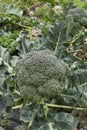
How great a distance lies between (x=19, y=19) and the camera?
4000 mm

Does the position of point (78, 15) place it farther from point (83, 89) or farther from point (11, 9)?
point (83, 89)

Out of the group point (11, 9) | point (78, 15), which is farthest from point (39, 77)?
point (11, 9)

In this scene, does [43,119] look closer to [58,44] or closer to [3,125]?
[3,125]

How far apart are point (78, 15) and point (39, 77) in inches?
49.7

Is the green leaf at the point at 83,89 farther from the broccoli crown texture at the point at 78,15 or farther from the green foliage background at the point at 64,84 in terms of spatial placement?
the broccoli crown texture at the point at 78,15

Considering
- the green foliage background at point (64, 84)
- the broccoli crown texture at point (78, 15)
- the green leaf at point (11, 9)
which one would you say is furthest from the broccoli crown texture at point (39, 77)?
the green leaf at point (11, 9)

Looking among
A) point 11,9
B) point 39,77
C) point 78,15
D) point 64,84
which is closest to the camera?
point 39,77

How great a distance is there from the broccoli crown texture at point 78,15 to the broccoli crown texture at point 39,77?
1.08 m

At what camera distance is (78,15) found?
3.62 meters

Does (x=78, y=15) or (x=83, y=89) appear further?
(x=78, y=15)

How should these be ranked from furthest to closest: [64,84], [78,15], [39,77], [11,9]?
[11,9] → [78,15] → [64,84] → [39,77]

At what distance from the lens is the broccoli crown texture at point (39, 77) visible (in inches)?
99.1

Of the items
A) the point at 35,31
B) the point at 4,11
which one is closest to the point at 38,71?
the point at 35,31

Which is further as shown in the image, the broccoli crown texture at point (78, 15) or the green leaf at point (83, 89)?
the broccoli crown texture at point (78, 15)
